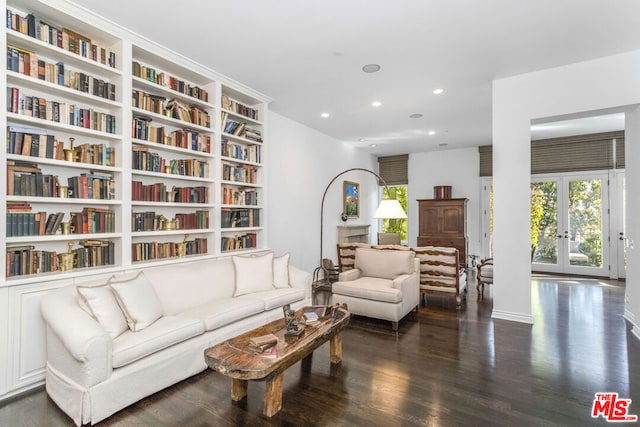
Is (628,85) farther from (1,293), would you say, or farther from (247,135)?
(1,293)

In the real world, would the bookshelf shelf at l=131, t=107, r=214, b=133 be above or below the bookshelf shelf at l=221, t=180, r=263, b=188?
above

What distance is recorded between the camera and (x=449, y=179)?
8.12 metres

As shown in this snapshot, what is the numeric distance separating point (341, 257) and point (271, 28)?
3470 millimetres

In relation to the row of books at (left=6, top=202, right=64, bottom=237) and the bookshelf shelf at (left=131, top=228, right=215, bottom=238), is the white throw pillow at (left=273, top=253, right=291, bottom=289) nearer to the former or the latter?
the bookshelf shelf at (left=131, top=228, right=215, bottom=238)

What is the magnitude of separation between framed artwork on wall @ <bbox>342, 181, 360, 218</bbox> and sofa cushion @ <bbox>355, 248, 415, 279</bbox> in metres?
2.85

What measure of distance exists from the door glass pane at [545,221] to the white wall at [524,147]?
11.3 ft

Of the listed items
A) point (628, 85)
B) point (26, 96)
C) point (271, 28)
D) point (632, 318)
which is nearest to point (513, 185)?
point (628, 85)

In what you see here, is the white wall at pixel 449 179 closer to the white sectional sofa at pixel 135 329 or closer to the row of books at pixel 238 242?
the row of books at pixel 238 242

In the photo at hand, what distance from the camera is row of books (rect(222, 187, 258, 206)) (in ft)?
13.9

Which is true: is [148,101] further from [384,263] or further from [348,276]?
[384,263]

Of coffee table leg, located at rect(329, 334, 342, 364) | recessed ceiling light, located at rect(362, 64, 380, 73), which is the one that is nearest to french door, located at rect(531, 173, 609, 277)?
recessed ceiling light, located at rect(362, 64, 380, 73)

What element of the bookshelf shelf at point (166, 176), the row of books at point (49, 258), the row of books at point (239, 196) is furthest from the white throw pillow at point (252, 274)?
the row of books at point (49, 258)

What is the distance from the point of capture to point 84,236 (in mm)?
2834

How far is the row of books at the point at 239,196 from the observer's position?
4230mm
